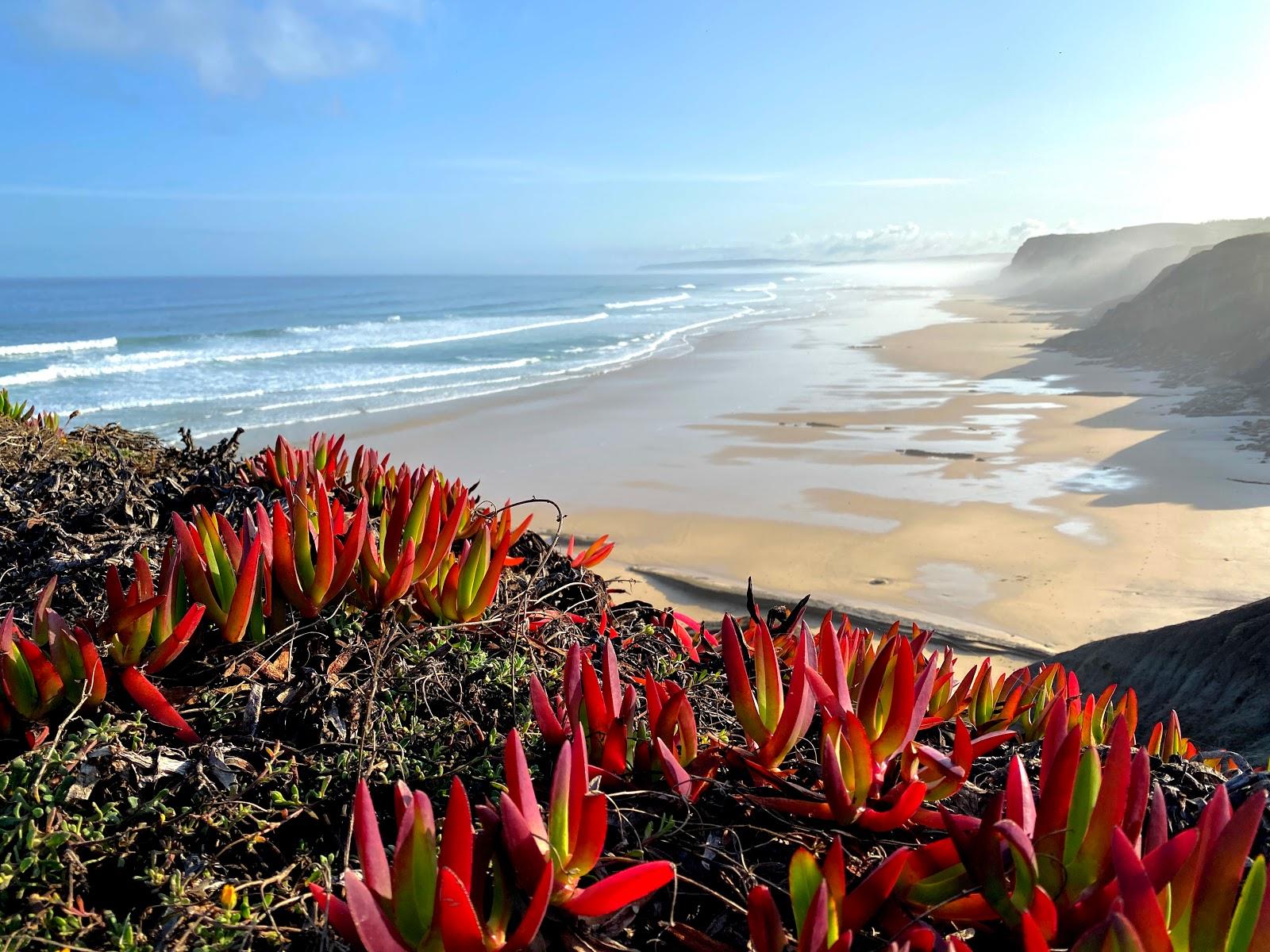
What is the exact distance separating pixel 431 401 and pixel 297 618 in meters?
17.5

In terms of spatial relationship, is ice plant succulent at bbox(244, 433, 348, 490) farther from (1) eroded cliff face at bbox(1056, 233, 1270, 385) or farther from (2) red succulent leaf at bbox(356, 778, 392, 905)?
(1) eroded cliff face at bbox(1056, 233, 1270, 385)

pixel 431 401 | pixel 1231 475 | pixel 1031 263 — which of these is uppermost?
pixel 1031 263

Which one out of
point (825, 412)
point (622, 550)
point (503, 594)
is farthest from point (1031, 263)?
point (503, 594)

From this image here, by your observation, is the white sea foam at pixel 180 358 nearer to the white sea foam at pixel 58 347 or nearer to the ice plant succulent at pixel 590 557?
the white sea foam at pixel 58 347

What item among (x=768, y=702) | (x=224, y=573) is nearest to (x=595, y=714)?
(x=768, y=702)

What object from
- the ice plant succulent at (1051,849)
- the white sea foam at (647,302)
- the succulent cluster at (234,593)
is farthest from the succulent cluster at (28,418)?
the white sea foam at (647,302)

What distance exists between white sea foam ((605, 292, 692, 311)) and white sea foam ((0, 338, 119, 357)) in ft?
87.9

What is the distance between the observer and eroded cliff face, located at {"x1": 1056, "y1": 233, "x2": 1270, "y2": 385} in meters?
20.8

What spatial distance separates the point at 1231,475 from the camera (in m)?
10.5

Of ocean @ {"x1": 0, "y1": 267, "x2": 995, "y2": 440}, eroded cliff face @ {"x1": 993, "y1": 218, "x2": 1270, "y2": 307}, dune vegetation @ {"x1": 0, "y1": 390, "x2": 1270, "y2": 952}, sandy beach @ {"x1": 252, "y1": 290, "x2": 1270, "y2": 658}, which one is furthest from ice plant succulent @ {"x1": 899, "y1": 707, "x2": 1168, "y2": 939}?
eroded cliff face @ {"x1": 993, "y1": 218, "x2": 1270, "y2": 307}

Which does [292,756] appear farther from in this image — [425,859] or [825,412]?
[825,412]

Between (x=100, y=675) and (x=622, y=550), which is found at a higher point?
(x=100, y=675)

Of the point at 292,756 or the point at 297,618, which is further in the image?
the point at 297,618

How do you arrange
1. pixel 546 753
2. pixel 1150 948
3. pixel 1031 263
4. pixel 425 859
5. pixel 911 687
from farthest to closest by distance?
pixel 1031 263 → pixel 546 753 → pixel 911 687 → pixel 425 859 → pixel 1150 948
